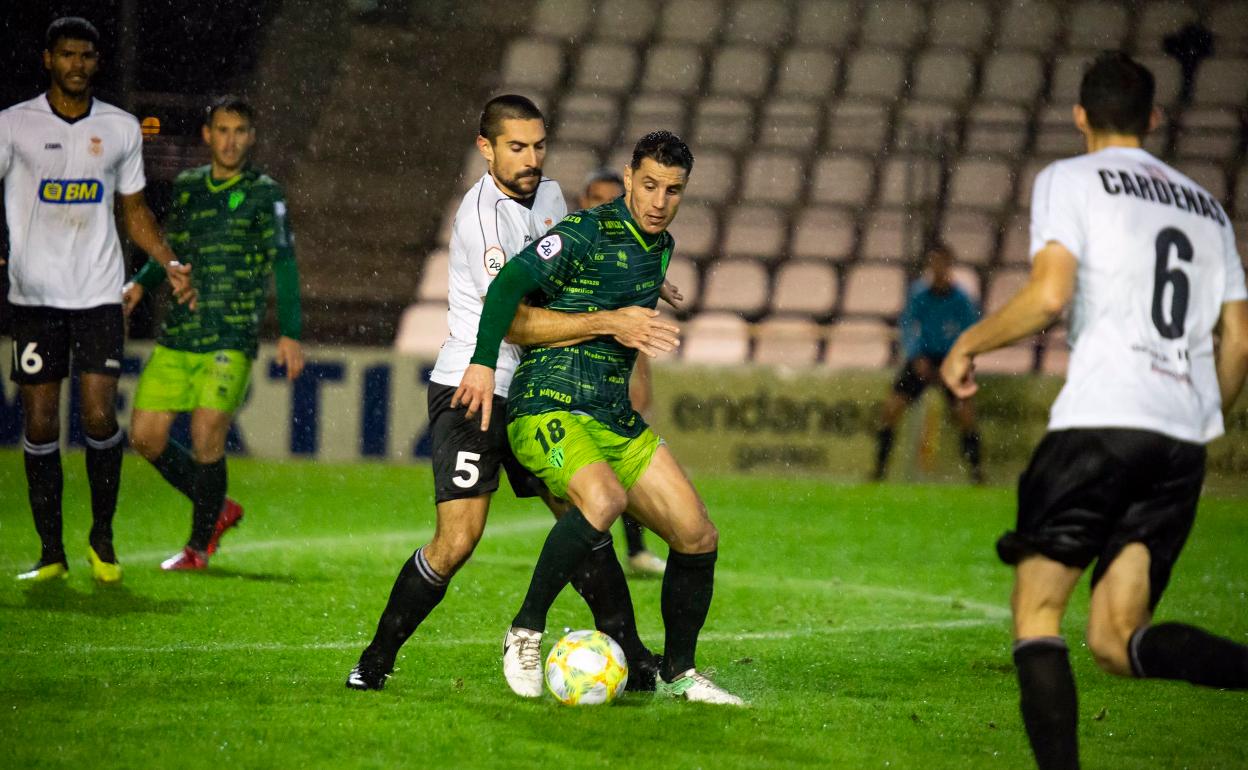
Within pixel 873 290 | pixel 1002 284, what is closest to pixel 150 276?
pixel 873 290

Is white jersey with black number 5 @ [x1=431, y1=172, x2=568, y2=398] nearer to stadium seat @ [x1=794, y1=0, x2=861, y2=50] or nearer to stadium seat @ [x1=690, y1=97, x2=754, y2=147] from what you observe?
stadium seat @ [x1=690, y1=97, x2=754, y2=147]

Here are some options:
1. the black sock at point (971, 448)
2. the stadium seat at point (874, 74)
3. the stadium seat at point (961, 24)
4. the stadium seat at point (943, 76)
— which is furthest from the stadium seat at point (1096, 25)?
the black sock at point (971, 448)

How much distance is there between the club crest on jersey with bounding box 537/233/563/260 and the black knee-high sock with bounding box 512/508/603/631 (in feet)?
2.36

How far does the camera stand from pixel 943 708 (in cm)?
457

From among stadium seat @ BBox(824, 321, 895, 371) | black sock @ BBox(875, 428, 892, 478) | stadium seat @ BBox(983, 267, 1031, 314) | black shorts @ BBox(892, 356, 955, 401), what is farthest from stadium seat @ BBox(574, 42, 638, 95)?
black sock @ BBox(875, 428, 892, 478)

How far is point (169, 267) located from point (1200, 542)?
5.94m

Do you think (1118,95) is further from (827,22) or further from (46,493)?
(827,22)

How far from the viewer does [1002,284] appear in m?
14.9

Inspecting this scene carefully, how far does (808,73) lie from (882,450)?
21.4 ft

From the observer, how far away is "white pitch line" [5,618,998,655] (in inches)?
198

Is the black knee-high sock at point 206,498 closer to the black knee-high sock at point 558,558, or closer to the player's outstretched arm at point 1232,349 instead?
the black knee-high sock at point 558,558

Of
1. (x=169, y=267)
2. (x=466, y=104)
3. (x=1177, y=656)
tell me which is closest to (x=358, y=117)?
(x=466, y=104)

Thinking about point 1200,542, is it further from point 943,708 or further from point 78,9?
point 78,9

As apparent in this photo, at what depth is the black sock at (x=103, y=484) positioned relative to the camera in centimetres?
646
